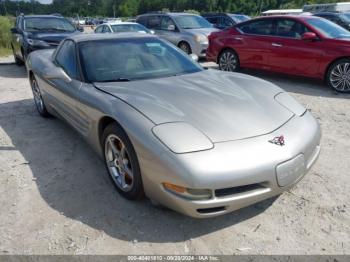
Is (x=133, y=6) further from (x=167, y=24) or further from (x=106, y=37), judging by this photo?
(x=106, y=37)

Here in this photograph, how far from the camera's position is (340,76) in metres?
6.16

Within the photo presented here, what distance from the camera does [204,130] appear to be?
240 cm

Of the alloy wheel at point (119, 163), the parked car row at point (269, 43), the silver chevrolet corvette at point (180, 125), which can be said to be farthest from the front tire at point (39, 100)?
the alloy wheel at point (119, 163)

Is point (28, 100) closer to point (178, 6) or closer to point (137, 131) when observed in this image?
point (137, 131)

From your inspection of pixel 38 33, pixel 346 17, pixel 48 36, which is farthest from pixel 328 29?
pixel 346 17

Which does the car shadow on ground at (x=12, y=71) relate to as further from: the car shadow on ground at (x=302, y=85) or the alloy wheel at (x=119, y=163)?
the alloy wheel at (x=119, y=163)

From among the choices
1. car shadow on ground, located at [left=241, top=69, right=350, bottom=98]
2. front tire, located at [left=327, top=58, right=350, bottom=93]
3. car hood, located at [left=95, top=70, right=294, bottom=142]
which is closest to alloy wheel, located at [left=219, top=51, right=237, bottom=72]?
car shadow on ground, located at [left=241, top=69, right=350, bottom=98]

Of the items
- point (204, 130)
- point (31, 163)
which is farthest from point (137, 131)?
point (31, 163)

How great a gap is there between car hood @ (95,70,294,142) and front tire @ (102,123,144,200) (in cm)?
28

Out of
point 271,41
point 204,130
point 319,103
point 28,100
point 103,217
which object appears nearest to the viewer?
point 204,130

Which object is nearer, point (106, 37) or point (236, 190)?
point (236, 190)

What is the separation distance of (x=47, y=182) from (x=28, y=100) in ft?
11.5

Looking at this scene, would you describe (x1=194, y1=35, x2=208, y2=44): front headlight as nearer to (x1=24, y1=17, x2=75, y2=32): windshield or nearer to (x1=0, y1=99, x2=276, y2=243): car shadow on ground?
(x1=24, y1=17, x2=75, y2=32): windshield

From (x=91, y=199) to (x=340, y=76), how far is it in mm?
5372
